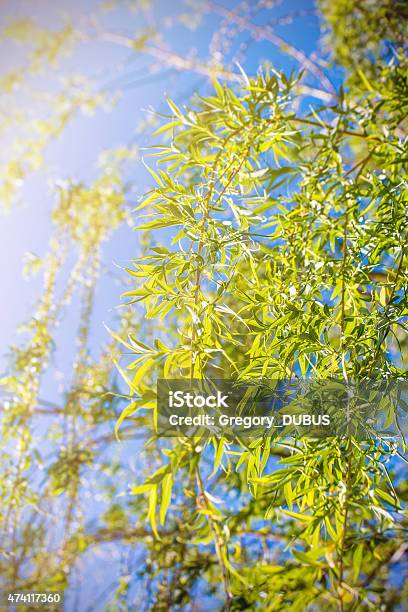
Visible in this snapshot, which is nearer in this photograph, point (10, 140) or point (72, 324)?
point (72, 324)

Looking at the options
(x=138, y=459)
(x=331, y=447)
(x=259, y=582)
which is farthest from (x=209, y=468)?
(x=331, y=447)

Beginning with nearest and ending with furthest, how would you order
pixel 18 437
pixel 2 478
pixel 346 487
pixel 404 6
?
pixel 346 487
pixel 2 478
pixel 18 437
pixel 404 6

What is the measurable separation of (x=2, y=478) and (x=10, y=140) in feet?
5.83

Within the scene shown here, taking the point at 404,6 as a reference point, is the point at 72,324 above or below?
below

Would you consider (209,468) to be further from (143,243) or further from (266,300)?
(266,300)

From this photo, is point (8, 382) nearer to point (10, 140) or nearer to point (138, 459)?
point (138, 459)

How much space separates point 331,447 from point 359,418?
0.21 feet

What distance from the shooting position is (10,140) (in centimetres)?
238

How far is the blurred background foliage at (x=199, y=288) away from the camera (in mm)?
723

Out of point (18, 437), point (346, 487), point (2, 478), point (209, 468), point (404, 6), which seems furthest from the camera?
point (209, 468)

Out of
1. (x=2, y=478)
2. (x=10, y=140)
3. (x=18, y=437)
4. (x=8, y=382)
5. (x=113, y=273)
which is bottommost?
(x=2, y=478)

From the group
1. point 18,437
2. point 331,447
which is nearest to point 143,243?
point 18,437

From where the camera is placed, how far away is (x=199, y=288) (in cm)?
70

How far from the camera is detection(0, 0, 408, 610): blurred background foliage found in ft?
2.37
